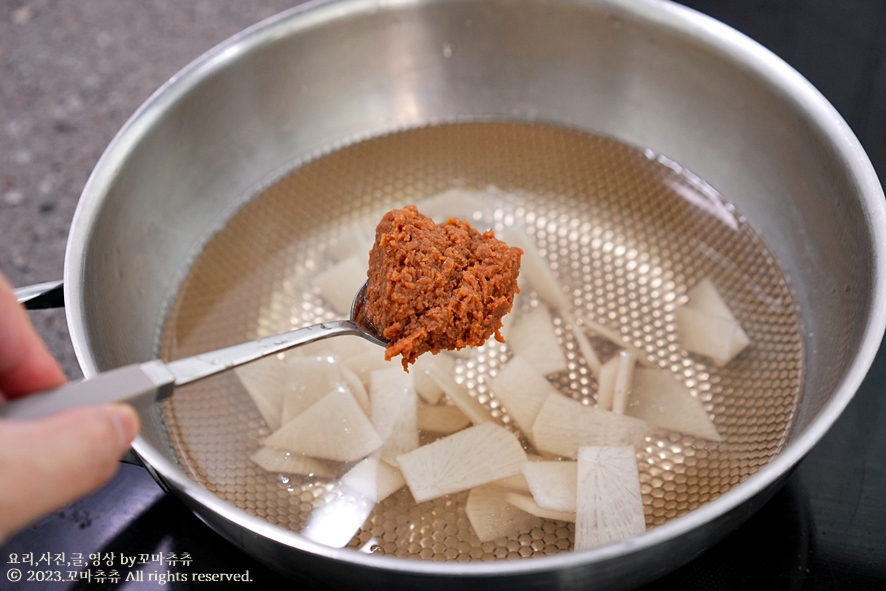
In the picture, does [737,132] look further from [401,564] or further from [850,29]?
[401,564]

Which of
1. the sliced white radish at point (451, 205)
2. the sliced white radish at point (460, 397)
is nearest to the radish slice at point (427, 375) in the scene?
the sliced white radish at point (460, 397)

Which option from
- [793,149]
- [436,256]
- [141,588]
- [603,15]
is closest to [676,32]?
[603,15]

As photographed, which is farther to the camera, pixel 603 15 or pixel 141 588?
pixel 603 15

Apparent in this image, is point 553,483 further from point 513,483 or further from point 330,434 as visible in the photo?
point 330,434

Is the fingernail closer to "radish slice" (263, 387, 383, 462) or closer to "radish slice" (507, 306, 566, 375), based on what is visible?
"radish slice" (263, 387, 383, 462)

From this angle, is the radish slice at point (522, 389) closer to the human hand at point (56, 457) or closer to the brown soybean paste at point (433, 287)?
the brown soybean paste at point (433, 287)

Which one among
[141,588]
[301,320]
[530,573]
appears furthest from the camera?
[301,320]

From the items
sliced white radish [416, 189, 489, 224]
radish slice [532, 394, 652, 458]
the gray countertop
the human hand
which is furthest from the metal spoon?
the gray countertop

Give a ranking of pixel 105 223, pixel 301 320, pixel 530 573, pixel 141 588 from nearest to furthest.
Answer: pixel 530 573 < pixel 141 588 < pixel 105 223 < pixel 301 320
